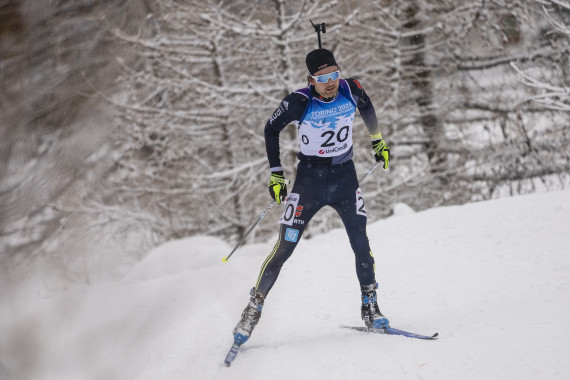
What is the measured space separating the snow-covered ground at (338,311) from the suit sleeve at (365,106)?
169cm

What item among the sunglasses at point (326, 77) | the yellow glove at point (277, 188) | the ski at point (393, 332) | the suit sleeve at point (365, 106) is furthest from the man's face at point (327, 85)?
the ski at point (393, 332)

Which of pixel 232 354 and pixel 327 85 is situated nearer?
pixel 232 354

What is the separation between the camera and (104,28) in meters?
1.15

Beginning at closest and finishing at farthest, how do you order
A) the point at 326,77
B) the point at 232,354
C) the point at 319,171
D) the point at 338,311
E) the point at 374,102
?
the point at 232,354 < the point at 326,77 < the point at 319,171 < the point at 338,311 < the point at 374,102

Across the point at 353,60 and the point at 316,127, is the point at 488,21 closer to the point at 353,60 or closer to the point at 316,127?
the point at 353,60

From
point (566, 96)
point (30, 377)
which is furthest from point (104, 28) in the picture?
point (566, 96)

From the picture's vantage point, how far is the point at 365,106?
13.9ft

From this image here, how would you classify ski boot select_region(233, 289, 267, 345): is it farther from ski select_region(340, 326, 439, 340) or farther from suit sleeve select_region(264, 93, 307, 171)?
suit sleeve select_region(264, 93, 307, 171)

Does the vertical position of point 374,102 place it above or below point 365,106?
below

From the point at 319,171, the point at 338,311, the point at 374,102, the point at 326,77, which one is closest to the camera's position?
the point at 326,77

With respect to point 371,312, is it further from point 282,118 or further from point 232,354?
point 282,118

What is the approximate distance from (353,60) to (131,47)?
1159 centimetres

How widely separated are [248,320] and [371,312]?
954 mm

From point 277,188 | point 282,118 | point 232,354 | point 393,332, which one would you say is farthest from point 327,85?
point 232,354
